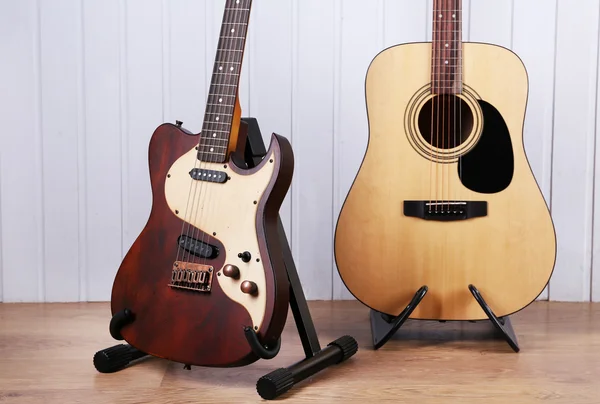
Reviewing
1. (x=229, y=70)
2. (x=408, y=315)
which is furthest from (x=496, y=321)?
(x=229, y=70)

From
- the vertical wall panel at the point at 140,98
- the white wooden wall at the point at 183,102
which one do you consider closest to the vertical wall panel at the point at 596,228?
the white wooden wall at the point at 183,102

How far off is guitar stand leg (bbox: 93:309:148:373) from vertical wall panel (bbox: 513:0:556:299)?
126 centimetres

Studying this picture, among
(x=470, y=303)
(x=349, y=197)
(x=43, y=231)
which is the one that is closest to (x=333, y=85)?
(x=349, y=197)

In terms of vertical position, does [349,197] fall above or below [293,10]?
below

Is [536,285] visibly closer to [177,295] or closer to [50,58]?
[177,295]

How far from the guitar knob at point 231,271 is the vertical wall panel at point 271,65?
2.58 feet

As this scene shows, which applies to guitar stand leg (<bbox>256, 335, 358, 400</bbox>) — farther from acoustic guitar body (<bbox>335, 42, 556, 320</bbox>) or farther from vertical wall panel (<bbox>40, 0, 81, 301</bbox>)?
vertical wall panel (<bbox>40, 0, 81, 301</bbox>)

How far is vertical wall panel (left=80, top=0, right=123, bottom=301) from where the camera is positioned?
2.08 metres

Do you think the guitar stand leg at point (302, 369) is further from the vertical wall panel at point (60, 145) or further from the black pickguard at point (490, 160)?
the vertical wall panel at point (60, 145)

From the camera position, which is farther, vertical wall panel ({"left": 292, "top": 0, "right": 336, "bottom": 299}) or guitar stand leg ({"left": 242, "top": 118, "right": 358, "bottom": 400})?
vertical wall panel ({"left": 292, "top": 0, "right": 336, "bottom": 299})

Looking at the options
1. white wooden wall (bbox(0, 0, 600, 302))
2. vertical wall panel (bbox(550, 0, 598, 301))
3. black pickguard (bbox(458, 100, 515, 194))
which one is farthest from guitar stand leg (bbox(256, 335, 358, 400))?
vertical wall panel (bbox(550, 0, 598, 301))

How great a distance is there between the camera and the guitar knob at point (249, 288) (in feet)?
4.54

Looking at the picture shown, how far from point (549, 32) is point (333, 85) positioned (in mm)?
642

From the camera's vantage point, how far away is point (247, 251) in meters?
1.41
